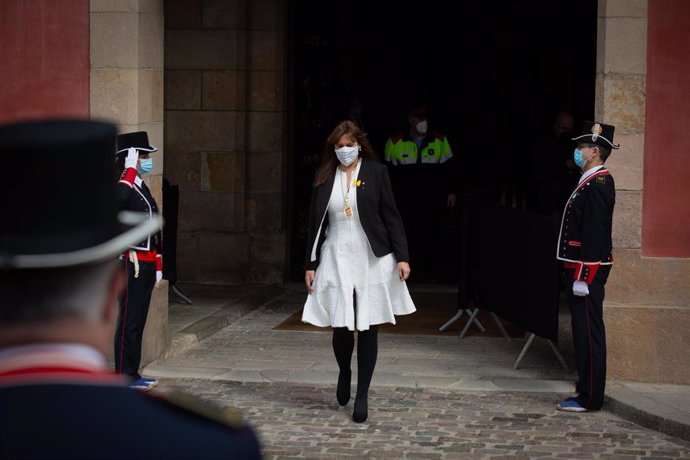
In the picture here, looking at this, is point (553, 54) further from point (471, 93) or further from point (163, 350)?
point (163, 350)

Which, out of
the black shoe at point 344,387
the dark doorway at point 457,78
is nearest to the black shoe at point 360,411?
the black shoe at point 344,387

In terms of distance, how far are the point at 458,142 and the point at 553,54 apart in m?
1.36

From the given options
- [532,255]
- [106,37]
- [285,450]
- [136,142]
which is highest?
[106,37]

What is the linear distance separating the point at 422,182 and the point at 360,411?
19.0 feet

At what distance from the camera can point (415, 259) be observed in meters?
14.2

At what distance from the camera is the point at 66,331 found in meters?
1.94

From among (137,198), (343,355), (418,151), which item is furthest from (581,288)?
(418,151)

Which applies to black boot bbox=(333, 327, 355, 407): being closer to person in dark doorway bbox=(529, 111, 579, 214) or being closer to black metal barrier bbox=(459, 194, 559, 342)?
black metal barrier bbox=(459, 194, 559, 342)

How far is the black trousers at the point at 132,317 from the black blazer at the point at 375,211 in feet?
4.14

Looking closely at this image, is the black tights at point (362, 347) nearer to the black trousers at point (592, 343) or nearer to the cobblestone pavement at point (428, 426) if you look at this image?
the cobblestone pavement at point (428, 426)

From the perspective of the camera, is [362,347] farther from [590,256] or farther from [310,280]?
[590,256]

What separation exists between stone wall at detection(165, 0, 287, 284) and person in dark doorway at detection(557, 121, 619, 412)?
18.5ft

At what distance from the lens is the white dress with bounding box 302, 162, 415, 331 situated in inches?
333

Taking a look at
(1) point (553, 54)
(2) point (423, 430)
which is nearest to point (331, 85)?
(1) point (553, 54)
